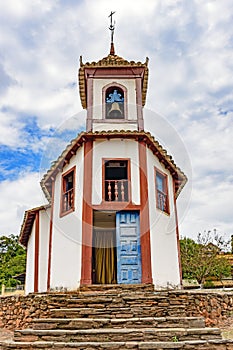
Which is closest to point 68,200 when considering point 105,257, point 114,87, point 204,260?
point 105,257

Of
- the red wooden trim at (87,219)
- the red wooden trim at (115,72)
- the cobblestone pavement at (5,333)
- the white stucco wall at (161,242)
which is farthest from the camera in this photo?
the red wooden trim at (115,72)

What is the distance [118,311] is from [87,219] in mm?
3398

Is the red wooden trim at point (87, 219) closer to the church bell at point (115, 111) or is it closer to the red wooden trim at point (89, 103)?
the red wooden trim at point (89, 103)

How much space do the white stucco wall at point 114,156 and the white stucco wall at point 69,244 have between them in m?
0.44

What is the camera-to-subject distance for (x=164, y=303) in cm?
758

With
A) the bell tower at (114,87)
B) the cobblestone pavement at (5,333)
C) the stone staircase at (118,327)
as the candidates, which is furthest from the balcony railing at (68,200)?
the cobblestone pavement at (5,333)

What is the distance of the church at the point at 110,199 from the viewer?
10.2 metres

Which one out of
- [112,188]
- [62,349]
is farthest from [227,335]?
[112,188]

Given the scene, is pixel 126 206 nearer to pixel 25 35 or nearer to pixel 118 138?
pixel 118 138

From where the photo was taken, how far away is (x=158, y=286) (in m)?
10.1

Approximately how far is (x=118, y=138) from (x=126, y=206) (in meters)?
2.12

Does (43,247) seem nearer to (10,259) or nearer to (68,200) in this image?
(68,200)

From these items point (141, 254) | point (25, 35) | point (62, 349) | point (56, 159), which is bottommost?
point (62, 349)

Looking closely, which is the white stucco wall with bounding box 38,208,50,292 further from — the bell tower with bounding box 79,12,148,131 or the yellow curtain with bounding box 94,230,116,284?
the bell tower with bounding box 79,12,148,131
